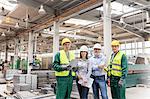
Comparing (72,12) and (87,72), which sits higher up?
(72,12)

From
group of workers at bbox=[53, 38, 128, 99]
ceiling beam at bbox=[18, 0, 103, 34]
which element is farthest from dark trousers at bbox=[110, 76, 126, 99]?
ceiling beam at bbox=[18, 0, 103, 34]

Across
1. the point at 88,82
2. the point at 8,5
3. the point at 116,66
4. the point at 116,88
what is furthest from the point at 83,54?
the point at 8,5

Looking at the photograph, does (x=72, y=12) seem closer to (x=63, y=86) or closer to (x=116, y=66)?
(x=116, y=66)

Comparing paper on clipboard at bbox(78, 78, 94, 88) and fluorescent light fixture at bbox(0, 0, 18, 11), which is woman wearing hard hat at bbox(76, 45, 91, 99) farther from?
fluorescent light fixture at bbox(0, 0, 18, 11)

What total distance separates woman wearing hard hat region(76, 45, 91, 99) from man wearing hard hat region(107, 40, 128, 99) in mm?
458

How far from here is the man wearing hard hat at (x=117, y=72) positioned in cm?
303

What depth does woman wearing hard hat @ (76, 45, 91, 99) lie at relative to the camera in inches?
122

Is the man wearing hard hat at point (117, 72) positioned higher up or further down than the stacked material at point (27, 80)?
higher up

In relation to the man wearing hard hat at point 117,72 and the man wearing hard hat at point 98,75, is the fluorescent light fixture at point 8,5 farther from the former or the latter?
the man wearing hard hat at point 117,72

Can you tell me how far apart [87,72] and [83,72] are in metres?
0.08

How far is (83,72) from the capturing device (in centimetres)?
316

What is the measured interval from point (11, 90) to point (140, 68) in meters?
5.11

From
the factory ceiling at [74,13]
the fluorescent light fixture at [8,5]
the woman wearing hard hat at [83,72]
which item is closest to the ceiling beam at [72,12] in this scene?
the factory ceiling at [74,13]

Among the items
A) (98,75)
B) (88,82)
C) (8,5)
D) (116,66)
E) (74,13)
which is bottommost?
(88,82)
